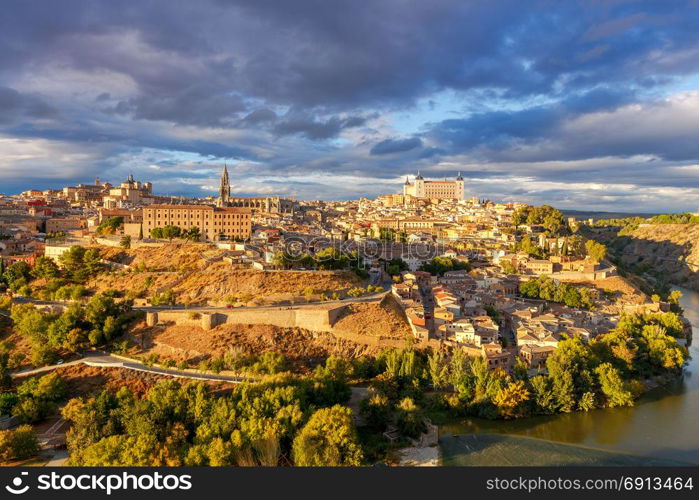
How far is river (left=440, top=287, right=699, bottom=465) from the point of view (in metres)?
14.9

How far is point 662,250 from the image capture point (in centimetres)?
5722

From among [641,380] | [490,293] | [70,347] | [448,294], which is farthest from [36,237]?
[641,380]

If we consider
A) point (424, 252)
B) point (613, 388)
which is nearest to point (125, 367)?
point (613, 388)

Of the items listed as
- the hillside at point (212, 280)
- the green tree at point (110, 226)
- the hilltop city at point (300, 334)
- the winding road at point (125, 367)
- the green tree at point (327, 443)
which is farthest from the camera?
the green tree at point (110, 226)

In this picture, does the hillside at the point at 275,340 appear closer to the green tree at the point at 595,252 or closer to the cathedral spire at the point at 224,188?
the green tree at the point at 595,252

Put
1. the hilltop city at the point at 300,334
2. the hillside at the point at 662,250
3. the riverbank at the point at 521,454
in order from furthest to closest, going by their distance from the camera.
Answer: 1. the hillside at the point at 662,250
2. the hilltop city at the point at 300,334
3. the riverbank at the point at 521,454

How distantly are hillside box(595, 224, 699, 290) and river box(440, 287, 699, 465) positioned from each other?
32994mm

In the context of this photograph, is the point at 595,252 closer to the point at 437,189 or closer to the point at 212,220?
the point at 212,220

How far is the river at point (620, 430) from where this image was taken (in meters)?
14.9

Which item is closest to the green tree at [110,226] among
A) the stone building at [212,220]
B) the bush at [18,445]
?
the stone building at [212,220]

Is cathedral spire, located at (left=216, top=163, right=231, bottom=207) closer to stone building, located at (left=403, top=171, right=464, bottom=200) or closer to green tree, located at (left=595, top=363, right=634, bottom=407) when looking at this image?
stone building, located at (left=403, top=171, right=464, bottom=200)

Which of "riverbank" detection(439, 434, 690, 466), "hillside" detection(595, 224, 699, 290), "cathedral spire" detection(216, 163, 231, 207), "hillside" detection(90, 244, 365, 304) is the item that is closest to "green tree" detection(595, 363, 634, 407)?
"riverbank" detection(439, 434, 690, 466)

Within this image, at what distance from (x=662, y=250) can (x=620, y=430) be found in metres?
49.6

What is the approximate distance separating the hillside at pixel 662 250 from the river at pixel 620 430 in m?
33.0
